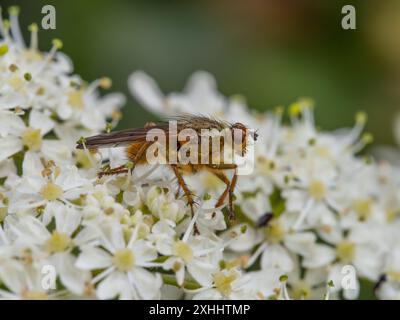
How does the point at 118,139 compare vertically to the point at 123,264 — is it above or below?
above

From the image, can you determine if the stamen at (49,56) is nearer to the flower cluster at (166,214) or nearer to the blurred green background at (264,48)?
the flower cluster at (166,214)

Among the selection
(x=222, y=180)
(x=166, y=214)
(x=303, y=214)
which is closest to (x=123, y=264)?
(x=166, y=214)

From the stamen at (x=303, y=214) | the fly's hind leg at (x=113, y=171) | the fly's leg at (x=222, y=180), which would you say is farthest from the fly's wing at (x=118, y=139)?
the stamen at (x=303, y=214)

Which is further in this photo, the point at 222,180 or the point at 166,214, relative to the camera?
the point at 222,180

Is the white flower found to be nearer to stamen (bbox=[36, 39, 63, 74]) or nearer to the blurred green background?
stamen (bbox=[36, 39, 63, 74])

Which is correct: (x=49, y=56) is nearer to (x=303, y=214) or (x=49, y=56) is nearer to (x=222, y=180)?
(x=222, y=180)
